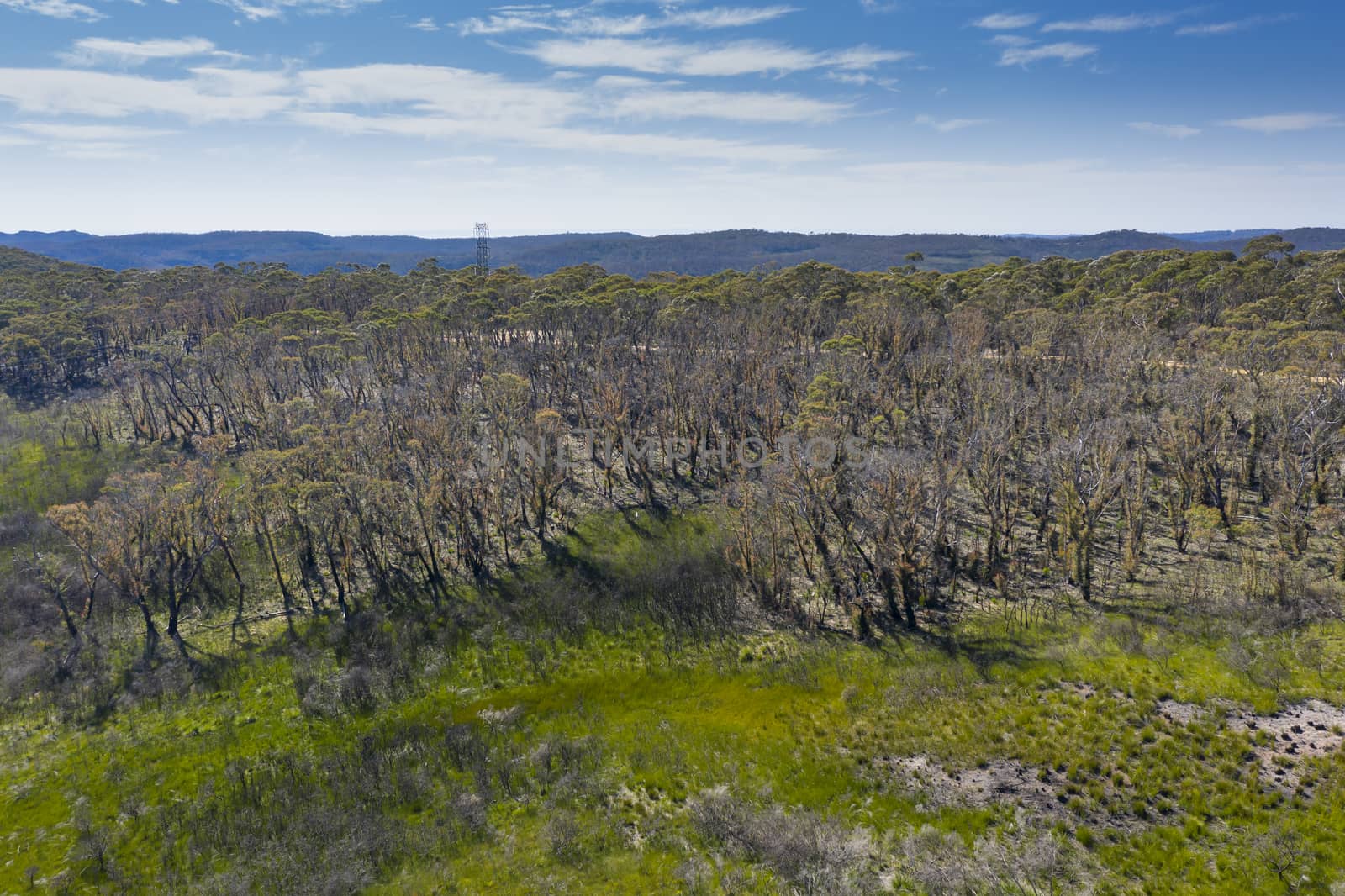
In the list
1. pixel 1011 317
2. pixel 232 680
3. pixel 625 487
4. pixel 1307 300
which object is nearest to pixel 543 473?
pixel 625 487

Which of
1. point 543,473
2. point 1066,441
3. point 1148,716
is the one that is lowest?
point 1148,716

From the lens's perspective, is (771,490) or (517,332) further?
(517,332)

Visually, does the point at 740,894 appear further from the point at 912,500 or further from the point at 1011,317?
the point at 1011,317

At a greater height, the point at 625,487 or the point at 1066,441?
the point at 1066,441

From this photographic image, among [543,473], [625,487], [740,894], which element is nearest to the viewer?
[740,894]

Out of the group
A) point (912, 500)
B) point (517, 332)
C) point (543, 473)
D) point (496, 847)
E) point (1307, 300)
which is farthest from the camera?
point (517, 332)

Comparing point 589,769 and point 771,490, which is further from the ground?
point 771,490

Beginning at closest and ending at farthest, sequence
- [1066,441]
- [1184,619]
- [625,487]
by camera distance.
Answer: [1184,619], [1066,441], [625,487]

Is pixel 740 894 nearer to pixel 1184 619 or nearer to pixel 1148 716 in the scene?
pixel 1148 716

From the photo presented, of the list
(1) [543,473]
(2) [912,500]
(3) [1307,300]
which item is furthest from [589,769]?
(3) [1307,300]
